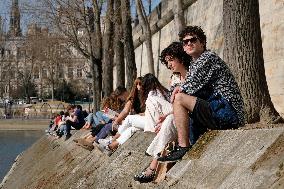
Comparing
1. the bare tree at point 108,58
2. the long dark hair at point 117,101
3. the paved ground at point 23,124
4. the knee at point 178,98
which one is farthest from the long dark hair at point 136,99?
the paved ground at point 23,124

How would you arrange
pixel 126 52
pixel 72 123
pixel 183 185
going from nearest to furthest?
1. pixel 183 185
2. pixel 72 123
3. pixel 126 52

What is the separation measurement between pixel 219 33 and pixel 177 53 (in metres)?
11.9

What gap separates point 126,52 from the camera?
71.1 ft

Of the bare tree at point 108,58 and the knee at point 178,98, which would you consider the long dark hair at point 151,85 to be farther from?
the bare tree at point 108,58

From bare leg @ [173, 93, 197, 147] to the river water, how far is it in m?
17.7

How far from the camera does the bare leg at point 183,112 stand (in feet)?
19.4

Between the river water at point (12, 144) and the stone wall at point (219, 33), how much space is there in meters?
7.30

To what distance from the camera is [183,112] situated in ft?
19.4

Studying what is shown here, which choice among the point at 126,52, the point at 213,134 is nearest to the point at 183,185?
the point at 213,134

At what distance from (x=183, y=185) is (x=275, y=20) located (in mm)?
8915

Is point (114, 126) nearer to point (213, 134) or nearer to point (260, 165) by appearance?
point (213, 134)

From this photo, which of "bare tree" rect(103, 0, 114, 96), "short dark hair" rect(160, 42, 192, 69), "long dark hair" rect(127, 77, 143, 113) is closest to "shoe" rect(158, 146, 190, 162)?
"short dark hair" rect(160, 42, 192, 69)

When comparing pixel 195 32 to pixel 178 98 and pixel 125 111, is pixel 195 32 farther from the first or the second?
pixel 125 111

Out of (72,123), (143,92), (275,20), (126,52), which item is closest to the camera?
(143,92)
